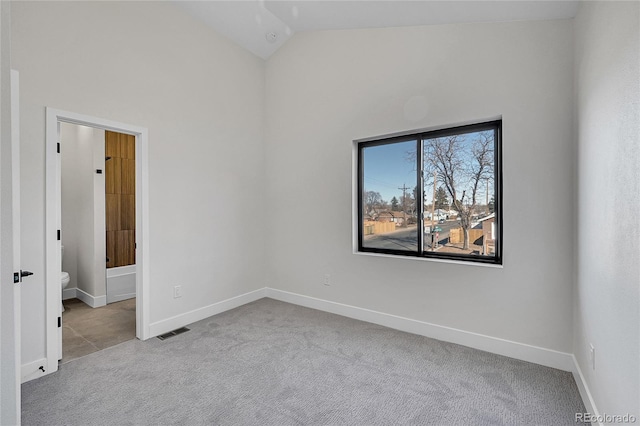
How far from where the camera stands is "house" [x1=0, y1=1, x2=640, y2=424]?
1562mm

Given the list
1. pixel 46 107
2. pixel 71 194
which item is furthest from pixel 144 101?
pixel 71 194

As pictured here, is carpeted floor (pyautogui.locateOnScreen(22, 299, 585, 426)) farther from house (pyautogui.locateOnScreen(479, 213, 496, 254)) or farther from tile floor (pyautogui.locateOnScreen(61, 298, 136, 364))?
house (pyautogui.locateOnScreen(479, 213, 496, 254))

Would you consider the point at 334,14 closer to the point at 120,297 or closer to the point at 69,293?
the point at 120,297

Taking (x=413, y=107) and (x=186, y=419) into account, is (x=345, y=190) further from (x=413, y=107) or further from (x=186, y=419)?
(x=186, y=419)

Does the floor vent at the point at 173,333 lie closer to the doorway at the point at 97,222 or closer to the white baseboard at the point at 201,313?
the white baseboard at the point at 201,313

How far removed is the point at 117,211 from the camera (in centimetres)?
432

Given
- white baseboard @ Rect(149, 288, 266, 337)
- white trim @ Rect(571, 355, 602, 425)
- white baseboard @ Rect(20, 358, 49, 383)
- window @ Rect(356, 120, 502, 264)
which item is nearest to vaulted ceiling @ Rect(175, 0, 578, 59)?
window @ Rect(356, 120, 502, 264)

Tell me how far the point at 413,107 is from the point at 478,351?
92.6 inches

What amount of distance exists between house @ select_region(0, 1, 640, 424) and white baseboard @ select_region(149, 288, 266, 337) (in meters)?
0.02

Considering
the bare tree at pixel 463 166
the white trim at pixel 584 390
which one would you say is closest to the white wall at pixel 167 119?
the bare tree at pixel 463 166

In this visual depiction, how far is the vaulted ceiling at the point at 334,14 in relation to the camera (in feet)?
7.80

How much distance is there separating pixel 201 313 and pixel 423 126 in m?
3.13

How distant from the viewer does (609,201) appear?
1.54m

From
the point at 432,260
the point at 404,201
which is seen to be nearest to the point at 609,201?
the point at 432,260
